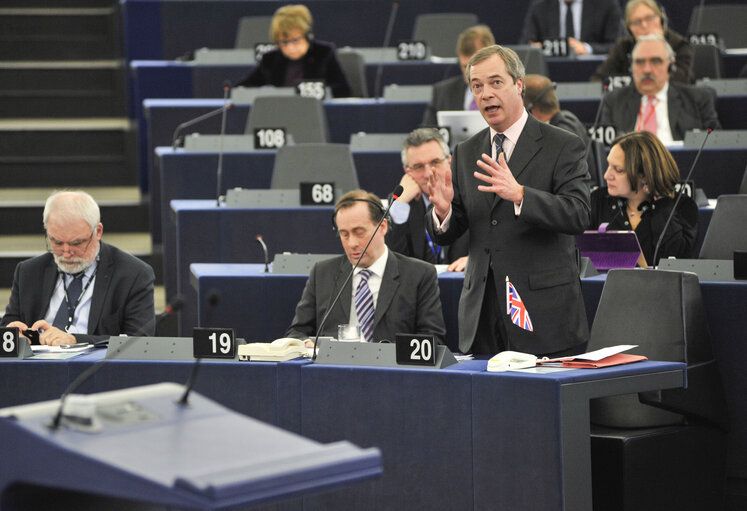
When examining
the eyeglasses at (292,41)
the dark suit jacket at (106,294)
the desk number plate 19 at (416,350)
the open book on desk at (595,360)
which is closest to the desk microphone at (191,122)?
the eyeglasses at (292,41)

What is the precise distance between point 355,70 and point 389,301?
3743 mm

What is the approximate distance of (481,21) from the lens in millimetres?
8344

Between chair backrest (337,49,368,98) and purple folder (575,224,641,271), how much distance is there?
3.36 m

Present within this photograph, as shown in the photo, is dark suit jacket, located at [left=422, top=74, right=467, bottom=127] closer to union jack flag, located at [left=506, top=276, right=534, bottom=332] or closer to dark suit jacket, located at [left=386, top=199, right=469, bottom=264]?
dark suit jacket, located at [left=386, top=199, right=469, bottom=264]

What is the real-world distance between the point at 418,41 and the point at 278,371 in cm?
456

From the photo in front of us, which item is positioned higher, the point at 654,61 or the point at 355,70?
the point at 355,70

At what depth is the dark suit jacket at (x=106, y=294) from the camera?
3.83 metres

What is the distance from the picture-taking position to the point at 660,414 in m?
3.27

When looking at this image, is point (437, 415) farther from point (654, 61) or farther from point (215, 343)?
point (654, 61)

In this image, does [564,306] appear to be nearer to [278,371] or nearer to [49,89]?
[278,371]

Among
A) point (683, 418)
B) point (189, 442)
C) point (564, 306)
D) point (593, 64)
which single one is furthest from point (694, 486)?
point (593, 64)

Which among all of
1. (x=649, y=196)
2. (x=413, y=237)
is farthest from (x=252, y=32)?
(x=649, y=196)

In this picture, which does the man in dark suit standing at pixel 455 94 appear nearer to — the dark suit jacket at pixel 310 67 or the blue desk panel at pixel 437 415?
the dark suit jacket at pixel 310 67

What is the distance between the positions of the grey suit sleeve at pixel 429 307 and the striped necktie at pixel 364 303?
0.14 metres
